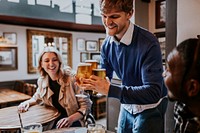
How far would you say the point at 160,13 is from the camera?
10.8 feet

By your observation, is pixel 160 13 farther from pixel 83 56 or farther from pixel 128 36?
pixel 83 56

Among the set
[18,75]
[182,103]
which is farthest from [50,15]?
[182,103]

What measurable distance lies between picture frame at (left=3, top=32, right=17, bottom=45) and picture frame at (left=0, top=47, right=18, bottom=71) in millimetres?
151

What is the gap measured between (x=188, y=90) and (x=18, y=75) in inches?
218

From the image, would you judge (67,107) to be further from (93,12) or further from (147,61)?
(93,12)

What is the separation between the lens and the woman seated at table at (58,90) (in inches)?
94.8

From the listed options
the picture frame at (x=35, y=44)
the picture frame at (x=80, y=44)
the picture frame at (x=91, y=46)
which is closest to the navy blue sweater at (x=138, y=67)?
the picture frame at (x=35, y=44)

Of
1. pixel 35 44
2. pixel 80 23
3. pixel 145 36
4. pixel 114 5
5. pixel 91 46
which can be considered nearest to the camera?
pixel 114 5

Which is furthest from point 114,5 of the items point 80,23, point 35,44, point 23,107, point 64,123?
point 35,44

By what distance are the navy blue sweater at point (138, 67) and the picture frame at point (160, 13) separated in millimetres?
2111

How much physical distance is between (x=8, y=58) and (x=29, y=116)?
3.66 metres

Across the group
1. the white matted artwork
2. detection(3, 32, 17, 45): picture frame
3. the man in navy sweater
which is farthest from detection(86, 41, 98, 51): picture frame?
the man in navy sweater

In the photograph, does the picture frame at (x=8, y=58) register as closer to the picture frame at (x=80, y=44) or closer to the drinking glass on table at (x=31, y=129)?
the picture frame at (x=80, y=44)

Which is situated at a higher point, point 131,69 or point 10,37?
point 10,37
